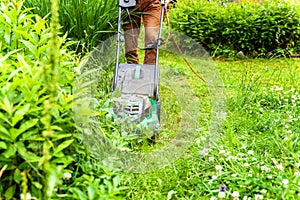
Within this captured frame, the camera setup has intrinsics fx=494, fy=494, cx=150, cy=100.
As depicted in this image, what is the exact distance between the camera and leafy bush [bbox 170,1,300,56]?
655cm

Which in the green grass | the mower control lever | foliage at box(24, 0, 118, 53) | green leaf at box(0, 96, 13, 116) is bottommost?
the green grass

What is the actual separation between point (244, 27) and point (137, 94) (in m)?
3.63

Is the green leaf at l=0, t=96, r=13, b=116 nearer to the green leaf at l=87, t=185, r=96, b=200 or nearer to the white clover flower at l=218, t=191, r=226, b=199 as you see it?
the green leaf at l=87, t=185, r=96, b=200

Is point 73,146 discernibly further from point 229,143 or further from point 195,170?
point 229,143

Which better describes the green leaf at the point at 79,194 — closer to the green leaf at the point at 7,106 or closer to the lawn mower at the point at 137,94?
the green leaf at the point at 7,106

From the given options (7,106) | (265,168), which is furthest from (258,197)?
(7,106)

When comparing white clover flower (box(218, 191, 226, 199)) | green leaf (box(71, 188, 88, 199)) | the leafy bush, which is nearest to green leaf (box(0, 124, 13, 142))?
green leaf (box(71, 188, 88, 199))

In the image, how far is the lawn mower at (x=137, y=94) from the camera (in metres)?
3.07

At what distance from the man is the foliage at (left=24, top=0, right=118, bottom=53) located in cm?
17

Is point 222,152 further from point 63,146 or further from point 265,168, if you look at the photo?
point 63,146

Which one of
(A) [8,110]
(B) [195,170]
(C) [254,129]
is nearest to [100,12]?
(C) [254,129]

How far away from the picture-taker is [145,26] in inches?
155

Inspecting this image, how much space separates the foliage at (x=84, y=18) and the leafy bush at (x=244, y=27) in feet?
8.93

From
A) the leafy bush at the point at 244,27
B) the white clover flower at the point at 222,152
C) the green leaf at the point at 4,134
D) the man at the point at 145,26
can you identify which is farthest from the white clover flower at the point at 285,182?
the leafy bush at the point at 244,27
